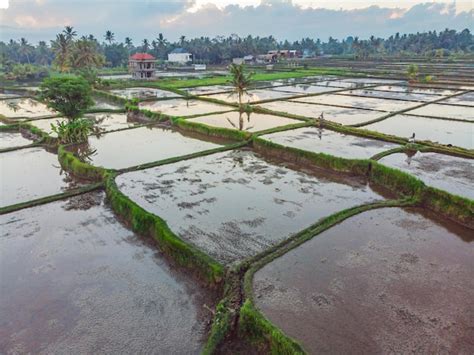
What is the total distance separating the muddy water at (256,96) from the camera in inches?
1444

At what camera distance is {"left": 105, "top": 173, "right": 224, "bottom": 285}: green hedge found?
983 centimetres

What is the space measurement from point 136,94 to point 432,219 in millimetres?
36320

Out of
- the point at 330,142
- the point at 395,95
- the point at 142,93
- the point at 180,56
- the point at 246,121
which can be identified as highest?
the point at 180,56

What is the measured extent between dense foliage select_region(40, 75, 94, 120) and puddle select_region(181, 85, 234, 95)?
1883cm

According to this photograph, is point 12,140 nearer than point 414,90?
Yes

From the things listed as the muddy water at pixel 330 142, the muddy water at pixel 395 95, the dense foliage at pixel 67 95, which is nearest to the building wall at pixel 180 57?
the muddy water at pixel 395 95

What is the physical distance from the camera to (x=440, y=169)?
55.2 ft

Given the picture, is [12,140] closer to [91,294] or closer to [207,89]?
[91,294]

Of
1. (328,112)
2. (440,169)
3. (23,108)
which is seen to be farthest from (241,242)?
(23,108)

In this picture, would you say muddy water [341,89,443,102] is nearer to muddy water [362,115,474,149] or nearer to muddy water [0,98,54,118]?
muddy water [362,115,474,149]

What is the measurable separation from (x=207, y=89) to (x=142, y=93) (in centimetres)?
787

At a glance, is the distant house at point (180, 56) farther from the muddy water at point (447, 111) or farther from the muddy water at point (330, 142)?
the muddy water at point (330, 142)

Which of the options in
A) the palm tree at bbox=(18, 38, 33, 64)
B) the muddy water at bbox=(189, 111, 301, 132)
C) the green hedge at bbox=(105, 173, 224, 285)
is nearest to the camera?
the green hedge at bbox=(105, 173, 224, 285)

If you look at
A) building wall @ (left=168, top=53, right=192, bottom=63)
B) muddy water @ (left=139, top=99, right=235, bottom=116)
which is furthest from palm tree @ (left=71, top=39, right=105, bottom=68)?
building wall @ (left=168, top=53, right=192, bottom=63)
